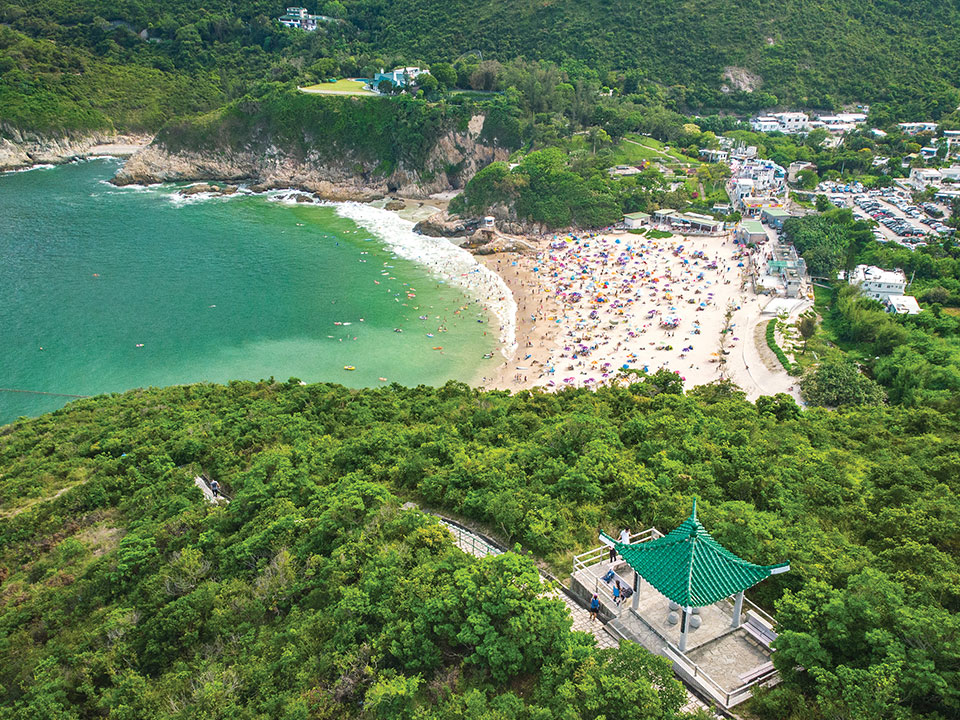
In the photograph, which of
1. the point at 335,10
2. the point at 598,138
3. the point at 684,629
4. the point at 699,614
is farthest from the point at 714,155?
the point at 684,629

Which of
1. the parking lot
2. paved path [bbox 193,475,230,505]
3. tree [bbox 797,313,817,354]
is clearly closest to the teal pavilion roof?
paved path [bbox 193,475,230,505]

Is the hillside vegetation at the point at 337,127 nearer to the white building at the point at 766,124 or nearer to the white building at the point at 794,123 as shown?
the white building at the point at 766,124

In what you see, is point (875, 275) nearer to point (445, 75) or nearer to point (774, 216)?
point (774, 216)

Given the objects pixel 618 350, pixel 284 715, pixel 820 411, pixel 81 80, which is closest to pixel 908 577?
pixel 284 715

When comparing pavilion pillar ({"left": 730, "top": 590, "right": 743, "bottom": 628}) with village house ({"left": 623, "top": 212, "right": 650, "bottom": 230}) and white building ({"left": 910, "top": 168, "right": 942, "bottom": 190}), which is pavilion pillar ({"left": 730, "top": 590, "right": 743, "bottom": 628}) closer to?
village house ({"left": 623, "top": 212, "right": 650, "bottom": 230})

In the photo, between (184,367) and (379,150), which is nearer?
(184,367)

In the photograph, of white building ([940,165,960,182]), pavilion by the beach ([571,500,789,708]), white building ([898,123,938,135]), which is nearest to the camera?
pavilion by the beach ([571,500,789,708])

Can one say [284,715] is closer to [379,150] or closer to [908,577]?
[908,577]
